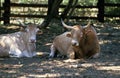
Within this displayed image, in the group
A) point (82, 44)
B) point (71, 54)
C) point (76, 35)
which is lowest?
point (71, 54)

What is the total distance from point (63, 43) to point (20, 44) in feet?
4.20

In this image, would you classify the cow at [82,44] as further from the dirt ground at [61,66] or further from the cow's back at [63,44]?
the dirt ground at [61,66]

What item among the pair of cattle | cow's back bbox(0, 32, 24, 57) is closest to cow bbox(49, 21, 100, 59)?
the pair of cattle

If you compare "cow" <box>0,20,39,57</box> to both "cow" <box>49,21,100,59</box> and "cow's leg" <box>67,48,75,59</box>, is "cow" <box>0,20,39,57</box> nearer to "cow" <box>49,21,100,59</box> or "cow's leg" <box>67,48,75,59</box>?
"cow" <box>49,21,100,59</box>

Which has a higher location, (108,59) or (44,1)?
(108,59)

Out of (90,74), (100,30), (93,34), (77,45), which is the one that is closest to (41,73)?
(90,74)

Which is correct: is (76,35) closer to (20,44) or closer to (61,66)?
(61,66)

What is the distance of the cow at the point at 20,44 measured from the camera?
1155 centimetres

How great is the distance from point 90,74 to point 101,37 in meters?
6.91

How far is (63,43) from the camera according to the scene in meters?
11.5

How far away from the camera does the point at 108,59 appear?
10.9m

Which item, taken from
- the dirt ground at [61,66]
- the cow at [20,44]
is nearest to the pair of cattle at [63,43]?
the cow at [20,44]

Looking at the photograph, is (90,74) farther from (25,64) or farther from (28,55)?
(28,55)

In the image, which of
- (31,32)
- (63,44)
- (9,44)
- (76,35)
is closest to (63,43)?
(63,44)
